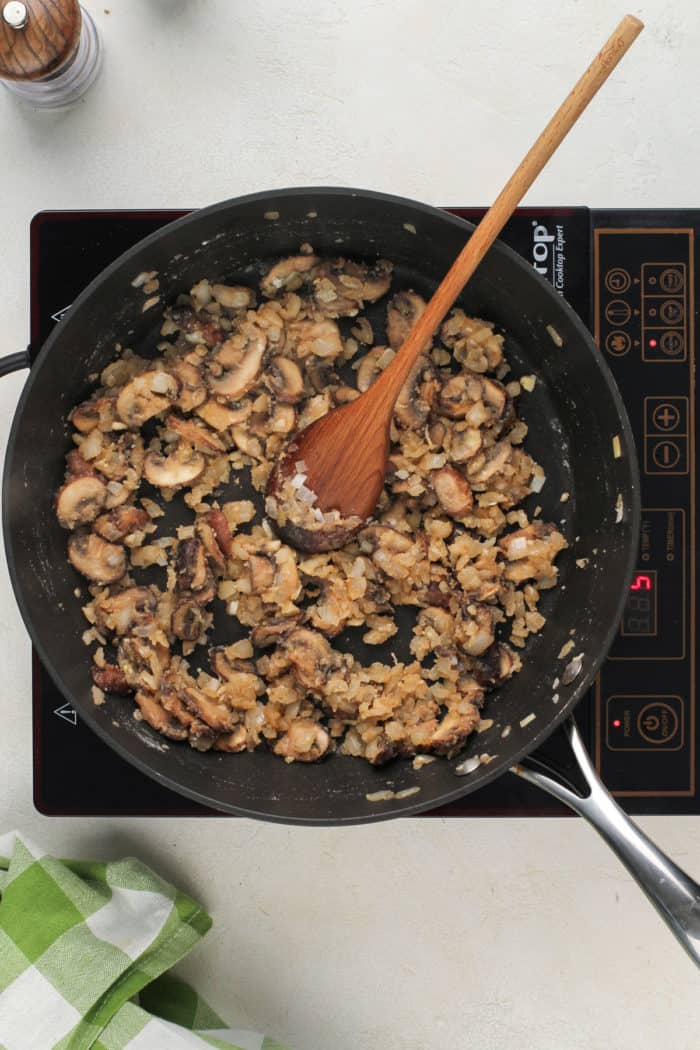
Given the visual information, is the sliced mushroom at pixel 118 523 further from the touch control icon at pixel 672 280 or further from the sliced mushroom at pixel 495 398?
the touch control icon at pixel 672 280

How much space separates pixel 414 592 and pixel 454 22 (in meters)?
1.04

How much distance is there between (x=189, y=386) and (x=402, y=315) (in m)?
0.40

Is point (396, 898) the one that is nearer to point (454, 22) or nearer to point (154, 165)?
point (154, 165)

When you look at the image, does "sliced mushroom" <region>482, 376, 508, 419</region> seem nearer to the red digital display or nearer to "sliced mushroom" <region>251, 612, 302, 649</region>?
the red digital display

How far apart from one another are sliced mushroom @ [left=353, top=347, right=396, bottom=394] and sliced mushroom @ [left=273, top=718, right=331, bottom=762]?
1.99ft

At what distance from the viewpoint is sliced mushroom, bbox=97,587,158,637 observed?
1.73 metres

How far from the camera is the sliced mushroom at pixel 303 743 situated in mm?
1715

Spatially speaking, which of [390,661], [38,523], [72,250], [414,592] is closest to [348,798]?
[390,661]

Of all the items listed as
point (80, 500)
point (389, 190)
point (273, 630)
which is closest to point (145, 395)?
point (80, 500)

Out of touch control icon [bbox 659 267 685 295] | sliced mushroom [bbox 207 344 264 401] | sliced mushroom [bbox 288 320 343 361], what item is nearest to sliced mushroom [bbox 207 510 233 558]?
sliced mushroom [bbox 207 344 264 401]

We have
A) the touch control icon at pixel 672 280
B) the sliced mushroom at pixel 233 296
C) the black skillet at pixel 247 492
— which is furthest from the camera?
the sliced mushroom at pixel 233 296

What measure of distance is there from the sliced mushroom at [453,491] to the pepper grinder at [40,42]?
949 millimetres

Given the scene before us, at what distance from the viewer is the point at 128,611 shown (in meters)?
1.73

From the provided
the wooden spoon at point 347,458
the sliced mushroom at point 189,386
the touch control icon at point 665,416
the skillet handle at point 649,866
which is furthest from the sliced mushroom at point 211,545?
the touch control icon at point 665,416
